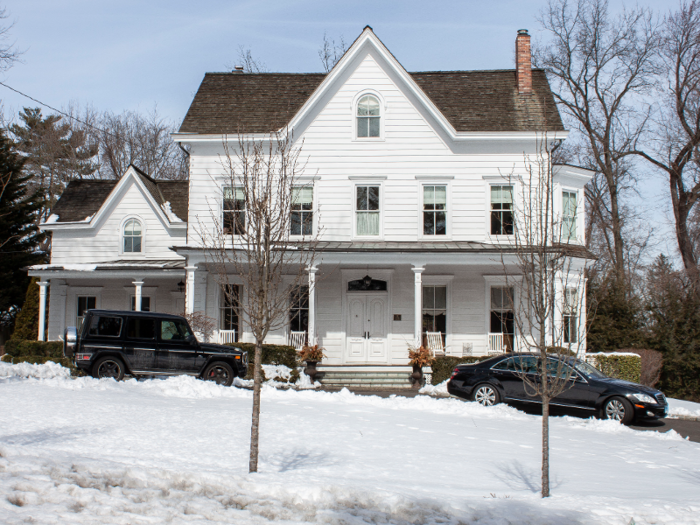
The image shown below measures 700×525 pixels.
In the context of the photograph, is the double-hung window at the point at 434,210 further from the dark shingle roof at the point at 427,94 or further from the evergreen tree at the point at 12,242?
the evergreen tree at the point at 12,242

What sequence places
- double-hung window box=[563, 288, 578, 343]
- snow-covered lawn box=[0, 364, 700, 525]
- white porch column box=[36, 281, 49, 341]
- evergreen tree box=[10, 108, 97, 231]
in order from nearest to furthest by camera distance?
snow-covered lawn box=[0, 364, 700, 525], double-hung window box=[563, 288, 578, 343], white porch column box=[36, 281, 49, 341], evergreen tree box=[10, 108, 97, 231]

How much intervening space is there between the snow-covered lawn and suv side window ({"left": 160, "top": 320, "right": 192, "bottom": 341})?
1.56 m

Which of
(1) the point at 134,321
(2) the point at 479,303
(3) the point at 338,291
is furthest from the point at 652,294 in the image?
(1) the point at 134,321

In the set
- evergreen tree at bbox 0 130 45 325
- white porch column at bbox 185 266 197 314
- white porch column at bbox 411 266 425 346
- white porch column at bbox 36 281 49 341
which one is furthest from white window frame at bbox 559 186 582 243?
evergreen tree at bbox 0 130 45 325

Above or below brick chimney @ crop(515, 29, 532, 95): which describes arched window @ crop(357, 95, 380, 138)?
below

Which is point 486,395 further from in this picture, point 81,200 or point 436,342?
point 81,200

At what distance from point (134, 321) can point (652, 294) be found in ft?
60.4

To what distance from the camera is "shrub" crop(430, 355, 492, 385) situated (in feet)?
57.5

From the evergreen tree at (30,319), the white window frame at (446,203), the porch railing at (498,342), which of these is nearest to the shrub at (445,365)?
the porch railing at (498,342)

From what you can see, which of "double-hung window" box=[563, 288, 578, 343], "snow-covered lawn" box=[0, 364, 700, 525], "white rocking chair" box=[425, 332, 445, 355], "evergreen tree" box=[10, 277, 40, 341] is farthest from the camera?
"evergreen tree" box=[10, 277, 40, 341]

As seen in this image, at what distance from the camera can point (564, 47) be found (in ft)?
113

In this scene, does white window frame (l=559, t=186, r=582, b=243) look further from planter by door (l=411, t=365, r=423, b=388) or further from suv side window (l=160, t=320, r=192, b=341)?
suv side window (l=160, t=320, r=192, b=341)

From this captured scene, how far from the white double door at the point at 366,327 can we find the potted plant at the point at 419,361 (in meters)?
2.40

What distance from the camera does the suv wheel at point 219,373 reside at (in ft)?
50.2
